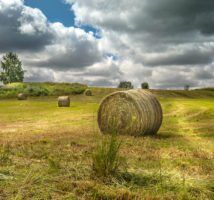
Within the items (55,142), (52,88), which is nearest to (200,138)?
(55,142)

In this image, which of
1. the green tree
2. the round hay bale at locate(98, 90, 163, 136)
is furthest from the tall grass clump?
the green tree

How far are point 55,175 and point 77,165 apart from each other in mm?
767

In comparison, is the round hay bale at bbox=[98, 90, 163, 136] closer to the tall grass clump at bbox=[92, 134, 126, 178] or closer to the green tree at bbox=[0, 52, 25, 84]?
the tall grass clump at bbox=[92, 134, 126, 178]

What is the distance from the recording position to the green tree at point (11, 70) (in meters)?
125

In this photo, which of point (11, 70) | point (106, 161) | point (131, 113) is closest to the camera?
point (106, 161)

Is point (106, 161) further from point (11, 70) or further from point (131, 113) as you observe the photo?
point (11, 70)

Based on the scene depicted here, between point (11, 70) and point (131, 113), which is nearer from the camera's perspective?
point (131, 113)

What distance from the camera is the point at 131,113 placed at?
1781cm

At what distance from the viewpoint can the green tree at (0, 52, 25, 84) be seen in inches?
4931

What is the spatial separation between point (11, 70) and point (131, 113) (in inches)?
4469

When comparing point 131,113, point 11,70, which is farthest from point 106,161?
point 11,70

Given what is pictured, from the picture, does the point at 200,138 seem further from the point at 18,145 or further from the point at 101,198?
the point at 101,198

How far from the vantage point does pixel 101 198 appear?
6.44 meters

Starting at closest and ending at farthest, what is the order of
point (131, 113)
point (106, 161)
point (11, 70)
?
point (106, 161), point (131, 113), point (11, 70)
